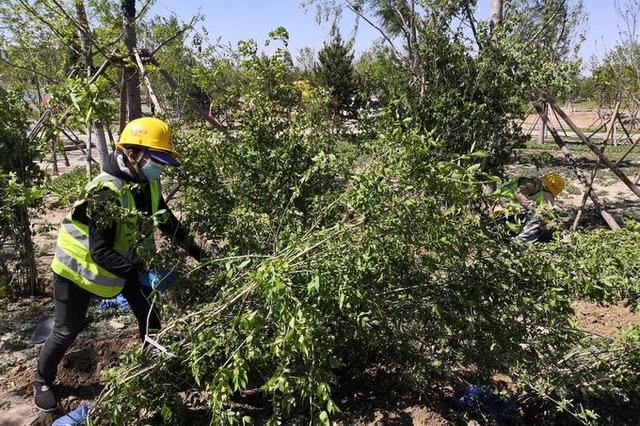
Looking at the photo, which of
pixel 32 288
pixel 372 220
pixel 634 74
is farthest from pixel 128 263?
pixel 634 74

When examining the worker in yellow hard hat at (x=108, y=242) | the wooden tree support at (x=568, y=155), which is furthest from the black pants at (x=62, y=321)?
the wooden tree support at (x=568, y=155)

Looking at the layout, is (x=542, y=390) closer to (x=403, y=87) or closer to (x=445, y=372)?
(x=445, y=372)

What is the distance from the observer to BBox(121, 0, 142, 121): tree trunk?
167 inches

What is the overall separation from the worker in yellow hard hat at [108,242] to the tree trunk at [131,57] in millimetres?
1707

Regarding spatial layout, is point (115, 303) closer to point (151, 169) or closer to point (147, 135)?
point (151, 169)

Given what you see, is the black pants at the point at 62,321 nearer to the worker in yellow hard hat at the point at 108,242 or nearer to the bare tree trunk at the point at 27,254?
the worker in yellow hard hat at the point at 108,242

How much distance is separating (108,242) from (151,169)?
0.46 meters

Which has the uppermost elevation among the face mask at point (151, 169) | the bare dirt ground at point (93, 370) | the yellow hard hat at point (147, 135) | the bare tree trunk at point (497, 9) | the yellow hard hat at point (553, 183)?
the bare tree trunk at point (497, 9)

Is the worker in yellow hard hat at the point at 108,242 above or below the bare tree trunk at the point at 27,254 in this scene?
above

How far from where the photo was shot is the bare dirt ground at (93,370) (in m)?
2.95

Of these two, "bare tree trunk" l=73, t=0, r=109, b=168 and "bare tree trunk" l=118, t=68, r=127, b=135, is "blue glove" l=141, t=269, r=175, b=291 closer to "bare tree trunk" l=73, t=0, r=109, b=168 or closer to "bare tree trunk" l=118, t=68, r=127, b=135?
"bare tree trunk" l=73, t=0, r=109, b=168

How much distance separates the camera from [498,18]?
22.8ft

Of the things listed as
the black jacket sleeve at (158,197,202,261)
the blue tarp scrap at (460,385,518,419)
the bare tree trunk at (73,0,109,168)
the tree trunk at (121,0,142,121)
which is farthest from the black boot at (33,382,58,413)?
the blue tarp scrap at (460,385,518,419)

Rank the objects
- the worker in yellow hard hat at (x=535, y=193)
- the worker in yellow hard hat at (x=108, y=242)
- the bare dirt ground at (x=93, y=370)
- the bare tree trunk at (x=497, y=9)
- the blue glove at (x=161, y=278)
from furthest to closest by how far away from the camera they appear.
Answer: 1. the bare tree trunk at (x=497, y=9)
2. the worker in yellow hard hat at (x=535, y=193)
3. the bare dirt ground at (x=93, y=370)
4. the worker in yellow hard hat at (x=108, y=242)
5. the blue glove at (x=161, y=278)
